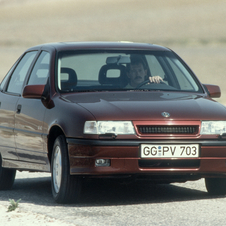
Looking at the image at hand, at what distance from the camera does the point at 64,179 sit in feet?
20.1

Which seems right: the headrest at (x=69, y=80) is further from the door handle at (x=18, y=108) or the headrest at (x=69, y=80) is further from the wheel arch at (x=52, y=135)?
the door handle at (x=18, y=108)

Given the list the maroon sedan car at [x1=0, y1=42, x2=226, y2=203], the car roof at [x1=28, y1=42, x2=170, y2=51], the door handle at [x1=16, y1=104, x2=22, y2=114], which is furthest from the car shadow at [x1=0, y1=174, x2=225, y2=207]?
the car roof at [x1=28, y1=42, x2=170, y2=51]

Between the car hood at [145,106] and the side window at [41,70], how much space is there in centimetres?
78

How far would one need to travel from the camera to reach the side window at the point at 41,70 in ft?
24.0

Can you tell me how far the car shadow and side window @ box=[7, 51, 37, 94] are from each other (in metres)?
1.24

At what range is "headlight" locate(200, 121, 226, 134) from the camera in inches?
239

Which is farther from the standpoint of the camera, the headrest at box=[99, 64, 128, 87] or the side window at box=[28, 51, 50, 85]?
the side window at box=[28, 51, 50, 85]

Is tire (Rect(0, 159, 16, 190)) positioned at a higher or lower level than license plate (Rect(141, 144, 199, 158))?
lower

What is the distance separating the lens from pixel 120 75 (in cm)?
727

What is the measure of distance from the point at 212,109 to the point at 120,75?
136 cm

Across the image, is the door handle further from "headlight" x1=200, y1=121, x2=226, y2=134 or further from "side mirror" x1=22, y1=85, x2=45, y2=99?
"headlight" x1=200, y1=121, x2=226, y2=134

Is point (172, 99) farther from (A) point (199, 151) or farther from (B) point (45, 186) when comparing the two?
(B) point (45, 186)

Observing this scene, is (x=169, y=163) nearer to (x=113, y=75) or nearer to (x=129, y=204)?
(x=129, y=204)

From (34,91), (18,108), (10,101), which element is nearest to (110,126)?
(34,91)
